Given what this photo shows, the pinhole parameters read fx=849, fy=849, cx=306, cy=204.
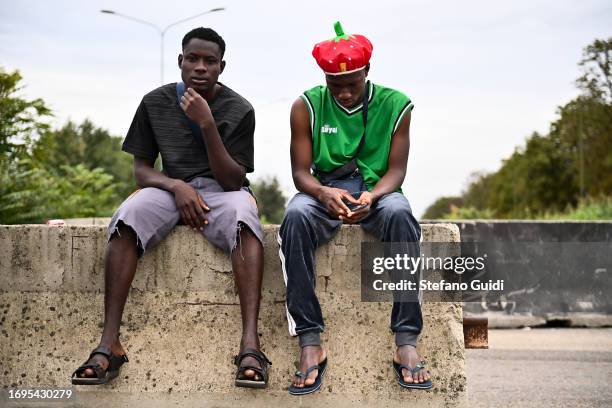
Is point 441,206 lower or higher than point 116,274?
higher

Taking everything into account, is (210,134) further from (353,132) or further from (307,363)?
(307,363)

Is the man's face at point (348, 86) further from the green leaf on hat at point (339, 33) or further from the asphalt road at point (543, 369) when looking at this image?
the asphalt road at point (543, 369)

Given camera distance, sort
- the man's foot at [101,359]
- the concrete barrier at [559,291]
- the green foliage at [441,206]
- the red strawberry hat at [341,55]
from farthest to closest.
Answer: the green foliage at [441,206], the concrete barrier at [559,291], the red strawberry hat at [341,55], the man's foot at [101,359]

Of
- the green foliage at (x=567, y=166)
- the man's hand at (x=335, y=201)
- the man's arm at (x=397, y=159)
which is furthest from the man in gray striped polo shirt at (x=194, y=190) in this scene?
the green foliage at (x=567, y=166)

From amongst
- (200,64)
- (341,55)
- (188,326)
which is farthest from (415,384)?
(200,64)

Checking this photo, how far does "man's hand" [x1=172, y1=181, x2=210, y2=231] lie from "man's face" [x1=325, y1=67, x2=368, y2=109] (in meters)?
0.97

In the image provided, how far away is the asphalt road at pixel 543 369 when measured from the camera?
638 cm

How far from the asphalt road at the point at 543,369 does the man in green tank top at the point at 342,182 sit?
7.17 feet

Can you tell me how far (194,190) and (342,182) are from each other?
0.84 m

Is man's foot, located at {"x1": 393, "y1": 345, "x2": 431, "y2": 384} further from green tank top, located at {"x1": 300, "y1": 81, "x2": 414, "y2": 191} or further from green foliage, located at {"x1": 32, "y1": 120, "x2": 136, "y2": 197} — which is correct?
green foliage, located at {"x1": 32, "y1": 120, "x2": 136, "y2": 197}

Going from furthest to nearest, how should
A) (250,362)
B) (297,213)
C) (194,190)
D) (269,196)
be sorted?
(269,196) → (194,190) → (297,213) → (250,362)

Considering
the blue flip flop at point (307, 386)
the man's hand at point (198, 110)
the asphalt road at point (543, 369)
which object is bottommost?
the asphalt road at point (543, 369)

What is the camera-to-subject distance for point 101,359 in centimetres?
443

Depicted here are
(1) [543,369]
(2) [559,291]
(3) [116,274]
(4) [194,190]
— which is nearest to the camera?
(3) [116,274]
